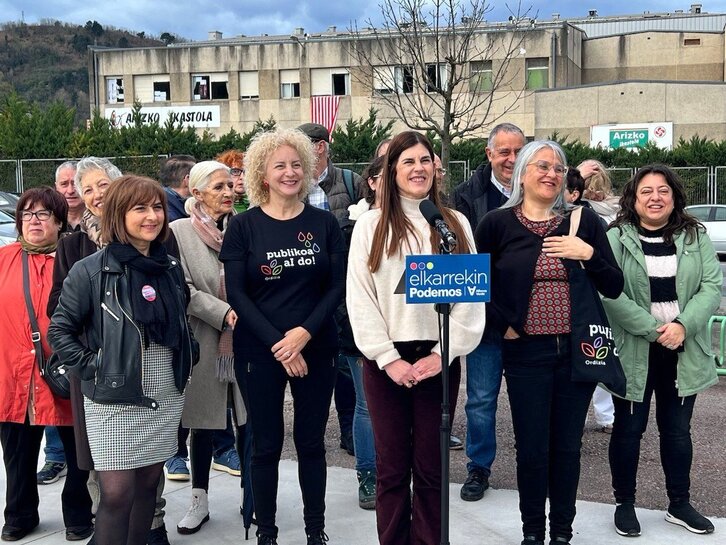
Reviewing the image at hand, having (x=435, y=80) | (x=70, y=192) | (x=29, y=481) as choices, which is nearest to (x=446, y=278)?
(x=29, y=481)

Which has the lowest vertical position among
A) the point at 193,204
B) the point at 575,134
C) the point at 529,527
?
the point at 529,527

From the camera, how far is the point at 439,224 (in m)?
3.51

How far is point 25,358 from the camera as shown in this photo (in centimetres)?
462

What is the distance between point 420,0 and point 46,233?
49.0 feet

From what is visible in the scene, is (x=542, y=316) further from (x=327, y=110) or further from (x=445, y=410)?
(x=327, y=110)

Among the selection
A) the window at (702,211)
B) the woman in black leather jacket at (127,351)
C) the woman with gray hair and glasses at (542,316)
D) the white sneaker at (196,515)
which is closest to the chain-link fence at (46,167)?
the window at (702,211)

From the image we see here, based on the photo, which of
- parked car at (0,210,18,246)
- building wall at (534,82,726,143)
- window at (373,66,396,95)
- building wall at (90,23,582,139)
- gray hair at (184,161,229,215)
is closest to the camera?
gray hair at (184,161,229,215)

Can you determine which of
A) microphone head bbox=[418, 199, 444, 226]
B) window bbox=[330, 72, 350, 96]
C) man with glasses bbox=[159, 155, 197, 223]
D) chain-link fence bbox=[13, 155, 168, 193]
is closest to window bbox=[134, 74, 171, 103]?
window bbox=[330, 72, 350, 96]

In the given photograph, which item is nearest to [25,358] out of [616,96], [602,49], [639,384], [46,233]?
[46,233]

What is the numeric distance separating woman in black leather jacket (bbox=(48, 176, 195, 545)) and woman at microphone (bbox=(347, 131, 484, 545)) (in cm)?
87

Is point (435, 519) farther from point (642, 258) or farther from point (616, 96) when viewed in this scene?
point (616, 96)

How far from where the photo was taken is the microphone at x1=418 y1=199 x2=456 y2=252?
345 cm

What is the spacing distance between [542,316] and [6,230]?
13478 millimetres

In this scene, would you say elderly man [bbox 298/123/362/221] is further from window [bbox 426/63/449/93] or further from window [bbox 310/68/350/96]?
window [bbox 310/68/350/96]
